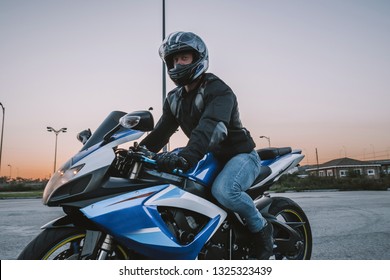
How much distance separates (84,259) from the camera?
2.10 m

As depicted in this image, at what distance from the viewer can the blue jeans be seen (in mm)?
2520

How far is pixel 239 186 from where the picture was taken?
2.62 meters

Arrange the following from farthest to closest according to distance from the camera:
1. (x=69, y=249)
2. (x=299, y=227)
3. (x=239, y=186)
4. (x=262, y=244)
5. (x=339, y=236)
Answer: (x=339, y=236)
(x=299, y=227)
(x=262, y=244)
(x=239, y=186)
(x=69, y=249)

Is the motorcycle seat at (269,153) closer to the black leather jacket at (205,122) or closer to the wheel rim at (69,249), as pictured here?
the black leather jacket at (205,122)

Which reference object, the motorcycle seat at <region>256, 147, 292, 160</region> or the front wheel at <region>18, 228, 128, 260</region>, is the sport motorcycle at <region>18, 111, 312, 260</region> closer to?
the front wheel at <region>18, 228, 128, 260</region>

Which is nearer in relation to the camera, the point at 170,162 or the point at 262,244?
the point at 170,162

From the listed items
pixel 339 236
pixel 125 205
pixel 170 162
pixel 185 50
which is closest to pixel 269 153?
pixel 185 50

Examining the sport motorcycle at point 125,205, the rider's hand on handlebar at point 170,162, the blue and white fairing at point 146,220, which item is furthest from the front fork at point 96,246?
the rider's hand on handlebar at point 170,162

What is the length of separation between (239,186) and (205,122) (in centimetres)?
56

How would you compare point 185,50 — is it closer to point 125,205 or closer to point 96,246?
point 125,205

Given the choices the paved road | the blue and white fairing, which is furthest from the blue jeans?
the paved road

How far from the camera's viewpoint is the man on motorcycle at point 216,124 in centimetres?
246
